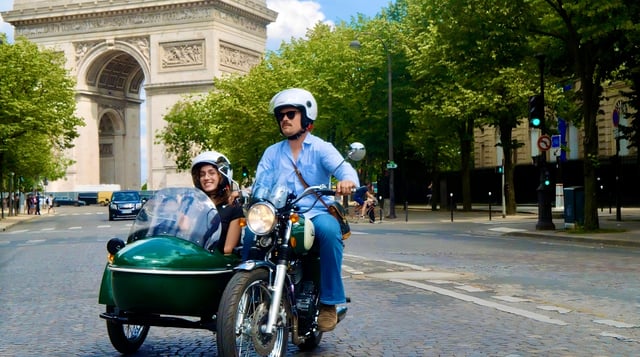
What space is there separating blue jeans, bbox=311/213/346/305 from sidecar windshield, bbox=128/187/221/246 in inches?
28.4

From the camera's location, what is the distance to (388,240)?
23844mm

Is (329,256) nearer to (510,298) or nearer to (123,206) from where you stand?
(510,298)

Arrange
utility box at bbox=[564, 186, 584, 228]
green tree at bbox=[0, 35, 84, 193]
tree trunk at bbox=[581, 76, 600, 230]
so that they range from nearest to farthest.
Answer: tree trunk at bbox=[581, 76, 600, 230], utility box at bbox=[564, 186, 584, 228], green tree at bbox=[0, 35, 84, 193]

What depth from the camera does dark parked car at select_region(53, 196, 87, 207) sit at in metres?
91.7

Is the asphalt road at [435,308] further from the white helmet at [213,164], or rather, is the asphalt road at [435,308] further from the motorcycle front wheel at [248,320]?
the white helmet at [213,164]

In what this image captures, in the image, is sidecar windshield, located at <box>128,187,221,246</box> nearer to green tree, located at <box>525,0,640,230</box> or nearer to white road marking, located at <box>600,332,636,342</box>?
white road marking, located at <box>600,332,636,342</box>

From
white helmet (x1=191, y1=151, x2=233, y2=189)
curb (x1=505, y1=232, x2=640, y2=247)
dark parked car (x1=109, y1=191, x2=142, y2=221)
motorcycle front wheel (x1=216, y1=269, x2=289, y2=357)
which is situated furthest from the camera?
dark parked car (x1=109, y1=191, x2=142, y2=221)

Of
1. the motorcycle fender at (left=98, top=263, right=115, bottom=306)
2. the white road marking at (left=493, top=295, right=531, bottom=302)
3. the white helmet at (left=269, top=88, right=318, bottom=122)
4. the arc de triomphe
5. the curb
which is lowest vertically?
the white road marking at (left=493, top=295, right=531, bottom=302)

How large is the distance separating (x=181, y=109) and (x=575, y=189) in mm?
52864

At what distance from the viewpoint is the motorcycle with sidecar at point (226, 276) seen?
561 centimetres

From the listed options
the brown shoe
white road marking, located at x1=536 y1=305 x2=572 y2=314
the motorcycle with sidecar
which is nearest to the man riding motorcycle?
the brown shoe

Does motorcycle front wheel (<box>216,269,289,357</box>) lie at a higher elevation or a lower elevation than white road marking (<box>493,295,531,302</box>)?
higher

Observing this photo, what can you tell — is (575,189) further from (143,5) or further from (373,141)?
(143,5)

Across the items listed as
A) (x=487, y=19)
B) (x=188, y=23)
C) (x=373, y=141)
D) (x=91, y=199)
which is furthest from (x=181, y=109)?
(x=487, y=19)
